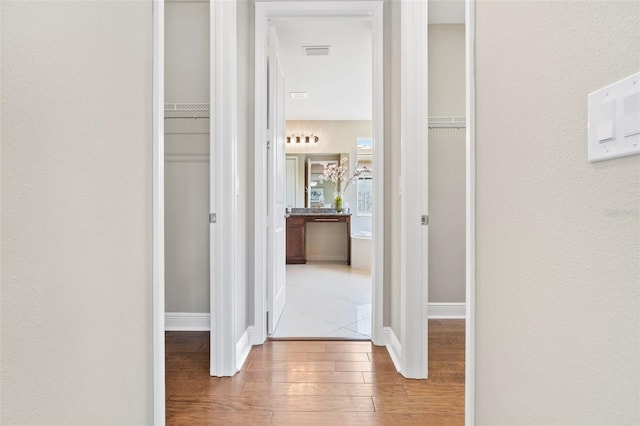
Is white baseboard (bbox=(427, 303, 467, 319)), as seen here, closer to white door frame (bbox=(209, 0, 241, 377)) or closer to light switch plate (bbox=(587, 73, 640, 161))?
white door frame (bbox=(209, 0, 241, 377))

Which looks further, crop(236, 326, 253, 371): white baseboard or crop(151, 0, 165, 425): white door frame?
crop(236, 326, 253, 371): white baseboard

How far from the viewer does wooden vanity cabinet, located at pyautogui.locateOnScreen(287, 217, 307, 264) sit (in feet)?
20.3

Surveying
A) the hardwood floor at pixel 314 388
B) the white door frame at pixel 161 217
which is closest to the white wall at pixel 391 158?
the hardwood floor at pixel 314 388

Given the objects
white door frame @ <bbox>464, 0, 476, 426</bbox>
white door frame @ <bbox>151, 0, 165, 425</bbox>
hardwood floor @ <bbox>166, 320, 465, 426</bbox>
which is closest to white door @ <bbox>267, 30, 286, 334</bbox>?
hardwood floor @ <bbox>166, 320, 465, 426</bbox>

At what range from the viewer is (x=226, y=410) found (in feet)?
5.43

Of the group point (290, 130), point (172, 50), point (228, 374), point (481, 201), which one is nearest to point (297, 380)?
point (228, 374)

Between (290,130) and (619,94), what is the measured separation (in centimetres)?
669

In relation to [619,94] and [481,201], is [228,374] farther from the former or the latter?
[619,94]

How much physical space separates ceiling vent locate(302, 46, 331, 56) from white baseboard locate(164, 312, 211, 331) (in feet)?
9.44

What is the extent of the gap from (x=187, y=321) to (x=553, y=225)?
276 cm

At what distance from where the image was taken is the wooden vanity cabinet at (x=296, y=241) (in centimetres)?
619

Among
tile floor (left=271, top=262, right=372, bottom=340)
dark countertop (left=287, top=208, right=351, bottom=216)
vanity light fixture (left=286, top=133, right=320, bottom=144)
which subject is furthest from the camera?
vanity light fixture (left=286, top=133, right=320, bottom=144)

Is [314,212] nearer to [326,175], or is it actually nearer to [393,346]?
[326,175]

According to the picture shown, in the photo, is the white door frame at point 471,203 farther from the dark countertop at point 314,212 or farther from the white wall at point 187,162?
the dark countertop at point 314,212
